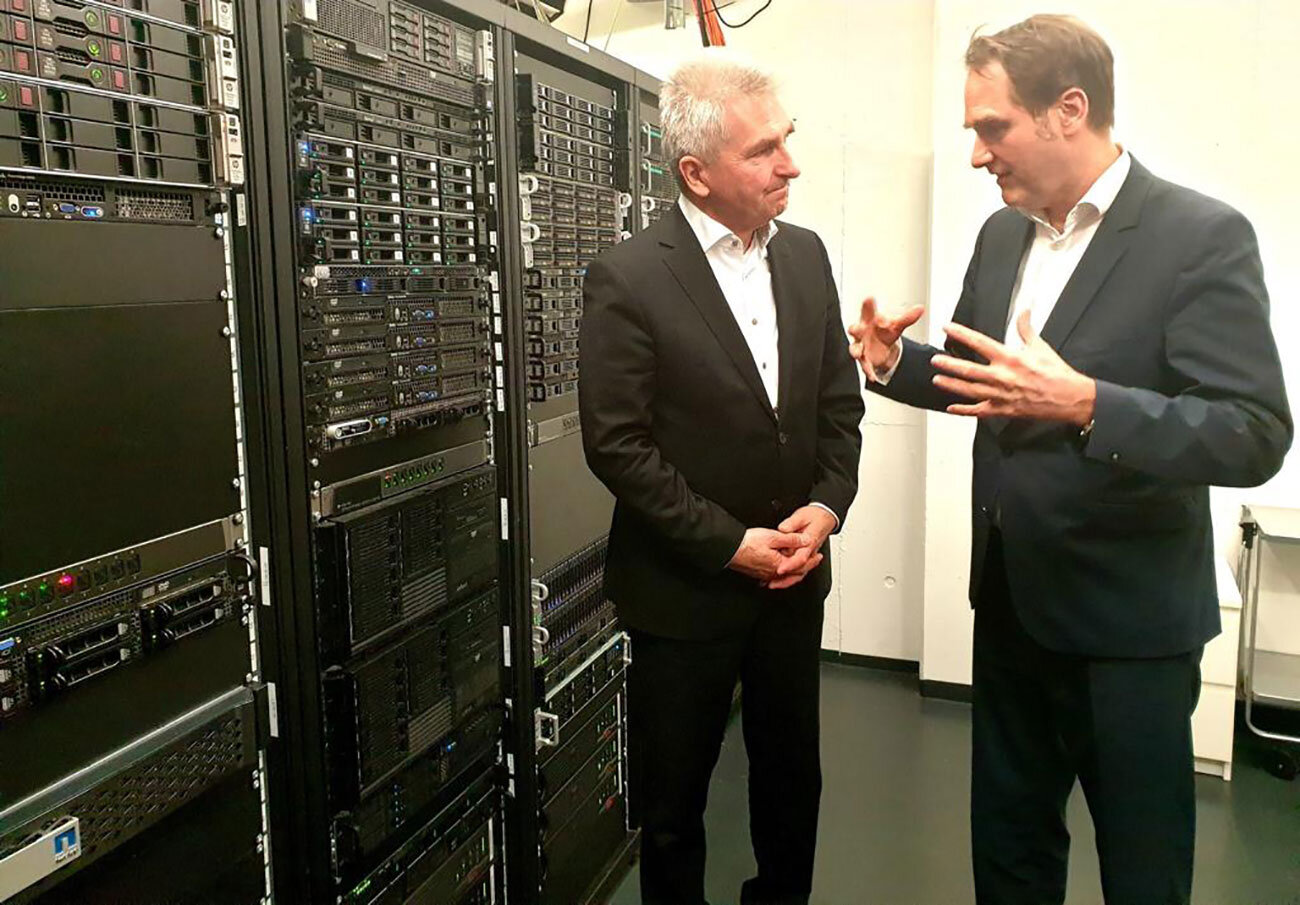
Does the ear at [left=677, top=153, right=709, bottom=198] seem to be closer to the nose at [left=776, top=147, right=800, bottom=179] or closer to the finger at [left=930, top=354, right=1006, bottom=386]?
the nose at [left=776, top=147, right=800, bottom=179]

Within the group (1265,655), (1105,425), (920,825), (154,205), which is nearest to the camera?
(154,205)

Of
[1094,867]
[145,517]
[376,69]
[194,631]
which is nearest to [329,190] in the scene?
[376,69]

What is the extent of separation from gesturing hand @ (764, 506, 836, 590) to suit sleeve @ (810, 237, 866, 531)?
0.30 feet

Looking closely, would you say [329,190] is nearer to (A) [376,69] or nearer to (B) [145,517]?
(A) [376,69]

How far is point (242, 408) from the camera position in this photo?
1.33 m

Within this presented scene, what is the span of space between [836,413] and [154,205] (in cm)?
118

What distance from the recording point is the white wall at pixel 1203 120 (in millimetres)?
2846

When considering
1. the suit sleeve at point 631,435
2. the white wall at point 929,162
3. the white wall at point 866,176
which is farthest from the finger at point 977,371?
the white wall at point 866,176

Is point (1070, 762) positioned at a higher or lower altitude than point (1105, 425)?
lower

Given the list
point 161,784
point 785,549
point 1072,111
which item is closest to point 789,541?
point 785,549

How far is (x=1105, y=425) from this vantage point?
4.30 ft

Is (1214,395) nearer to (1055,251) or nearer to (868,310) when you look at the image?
(1055,251)

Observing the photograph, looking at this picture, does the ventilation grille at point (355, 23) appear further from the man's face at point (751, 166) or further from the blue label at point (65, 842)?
the blue label at point (65, 842)

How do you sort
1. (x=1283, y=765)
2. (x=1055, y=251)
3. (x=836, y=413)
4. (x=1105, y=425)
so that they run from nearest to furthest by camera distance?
(x=1105, y=425), (x=1055, y=251), (x=836, y=413), (x=1283, y=765)
